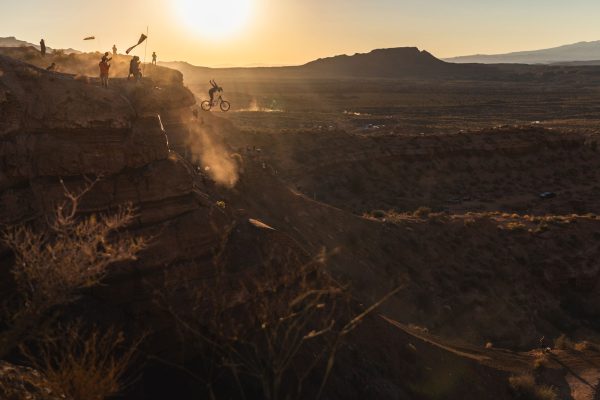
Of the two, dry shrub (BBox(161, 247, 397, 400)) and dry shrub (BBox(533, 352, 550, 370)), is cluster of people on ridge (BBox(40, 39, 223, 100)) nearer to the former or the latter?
dry shrub (BBox(161, 247, 397, 400))

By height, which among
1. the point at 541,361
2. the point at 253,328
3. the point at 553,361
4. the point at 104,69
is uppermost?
the point at 104,69

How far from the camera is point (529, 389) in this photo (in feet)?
53.7

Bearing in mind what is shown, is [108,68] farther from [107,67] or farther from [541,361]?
[541,361]

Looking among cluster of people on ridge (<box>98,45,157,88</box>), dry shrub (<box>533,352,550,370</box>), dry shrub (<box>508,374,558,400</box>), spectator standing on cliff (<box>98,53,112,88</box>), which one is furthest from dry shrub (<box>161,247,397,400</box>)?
dry shrub (<box>533,352,550,370</box>)

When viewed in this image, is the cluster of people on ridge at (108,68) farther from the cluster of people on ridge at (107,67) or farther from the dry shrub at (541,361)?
the dry shrub at (541,361)

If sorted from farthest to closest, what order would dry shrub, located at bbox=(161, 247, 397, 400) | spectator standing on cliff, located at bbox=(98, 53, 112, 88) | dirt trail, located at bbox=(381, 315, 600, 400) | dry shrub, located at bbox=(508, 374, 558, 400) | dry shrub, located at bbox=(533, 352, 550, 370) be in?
dry shrub, located at bbox=(533, 352, 550, 370), dirt trail, located at bbox=(381, 315, 600, 400), dry shrub, located at bbox=(508, 374, 558, 400), spectator standing on cliff, located at bbox=(98, 53, 112, 88), dry shrub, located at bbox=(161, 247, 397, 400)

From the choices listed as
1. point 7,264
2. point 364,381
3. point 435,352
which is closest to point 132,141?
point 7,264

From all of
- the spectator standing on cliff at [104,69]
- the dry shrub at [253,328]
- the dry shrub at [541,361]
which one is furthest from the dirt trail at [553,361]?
the spectator standing on cliff at [104,69]

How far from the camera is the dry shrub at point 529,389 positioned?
53.0 ft

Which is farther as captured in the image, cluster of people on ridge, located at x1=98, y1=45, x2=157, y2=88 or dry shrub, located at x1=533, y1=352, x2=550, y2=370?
dry shrub, located at x1=533, y1=352, x2=550, y2=370

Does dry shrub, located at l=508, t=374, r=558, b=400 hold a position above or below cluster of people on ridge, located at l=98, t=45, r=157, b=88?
below

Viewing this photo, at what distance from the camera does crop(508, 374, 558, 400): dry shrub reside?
16.1 m

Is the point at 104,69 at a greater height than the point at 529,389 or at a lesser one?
greater

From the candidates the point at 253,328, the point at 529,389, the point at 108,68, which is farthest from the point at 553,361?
the point at 108,68
